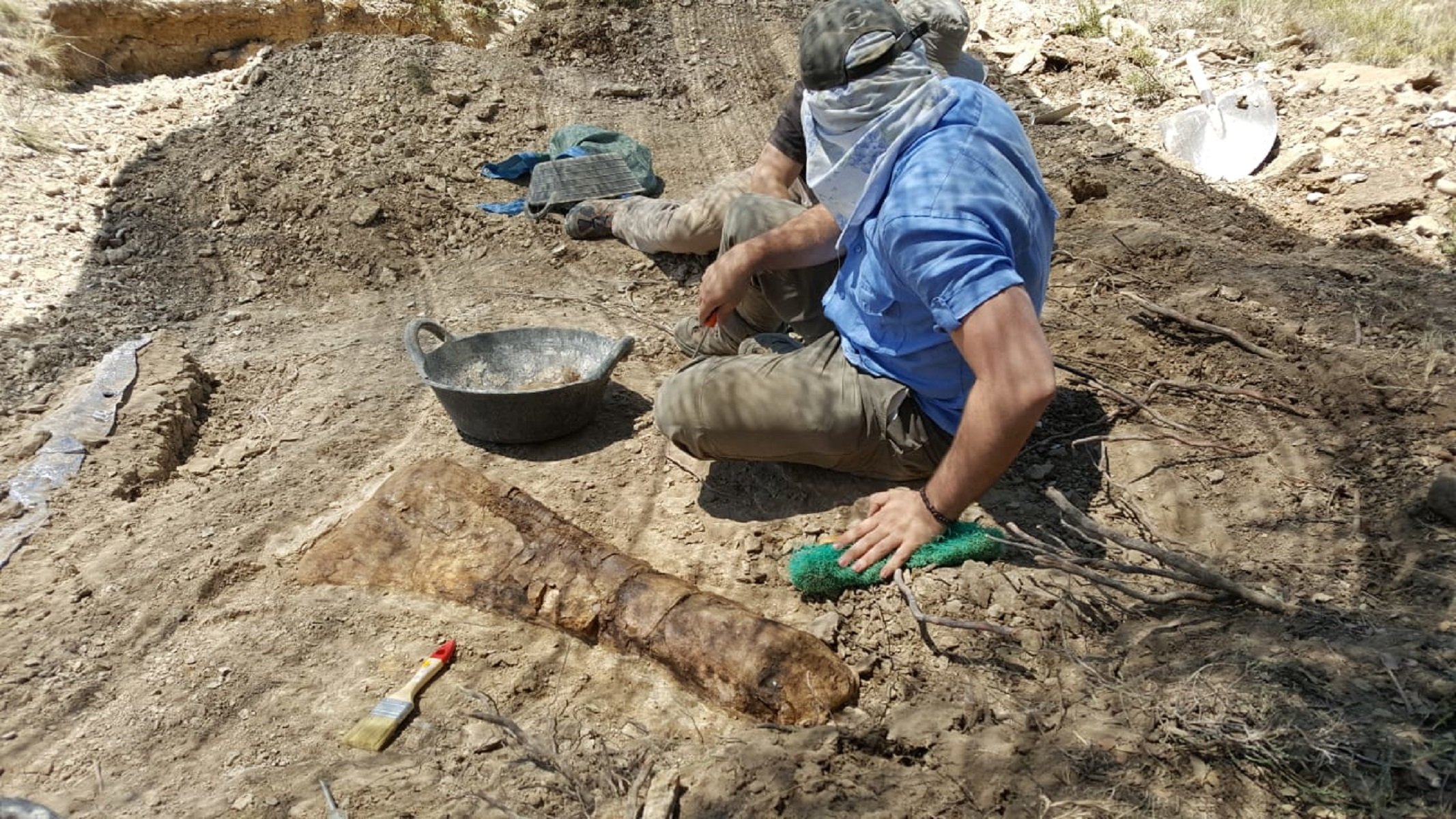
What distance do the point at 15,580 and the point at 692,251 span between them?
10.4ft

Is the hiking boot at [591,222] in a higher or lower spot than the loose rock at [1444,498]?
lower

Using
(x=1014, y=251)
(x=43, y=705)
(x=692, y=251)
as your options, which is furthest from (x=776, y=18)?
(x=43, y=705)

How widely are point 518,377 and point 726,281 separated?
3.75 feet

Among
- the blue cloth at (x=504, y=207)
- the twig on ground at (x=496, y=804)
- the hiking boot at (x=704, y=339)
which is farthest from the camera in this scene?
the blue cloth at (x=504, y=207)

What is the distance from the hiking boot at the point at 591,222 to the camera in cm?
549

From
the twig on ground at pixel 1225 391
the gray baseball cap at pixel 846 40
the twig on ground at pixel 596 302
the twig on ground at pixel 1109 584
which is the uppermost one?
the gray baseball cap at pixel 846 40

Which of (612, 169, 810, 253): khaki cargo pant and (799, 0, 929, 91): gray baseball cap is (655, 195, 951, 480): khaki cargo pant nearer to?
(799, 0, 929, 91): gray baseball cap

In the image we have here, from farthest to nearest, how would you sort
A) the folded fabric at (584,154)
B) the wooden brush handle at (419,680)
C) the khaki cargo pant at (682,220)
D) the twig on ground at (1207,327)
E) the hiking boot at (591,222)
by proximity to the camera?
1. the folded fabric at (584,154)
2. the hiking boot at (591,222)
3. the khaki cargo pant at (682,220)
4. the twig on ground at (1207,327)
5. the wooden brush handle at (419,680)

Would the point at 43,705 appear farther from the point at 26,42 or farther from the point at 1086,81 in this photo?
the point at 1086,81

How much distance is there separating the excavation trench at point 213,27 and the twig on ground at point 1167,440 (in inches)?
290

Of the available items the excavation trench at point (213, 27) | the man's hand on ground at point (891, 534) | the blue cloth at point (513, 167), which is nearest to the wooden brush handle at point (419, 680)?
the man's hand on ground at point (891, 534)

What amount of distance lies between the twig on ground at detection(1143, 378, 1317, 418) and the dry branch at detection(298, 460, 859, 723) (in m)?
1.78

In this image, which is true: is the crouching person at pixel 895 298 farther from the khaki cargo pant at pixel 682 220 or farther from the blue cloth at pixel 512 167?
the blue cloth at pixel 512 167

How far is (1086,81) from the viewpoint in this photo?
749 cm
